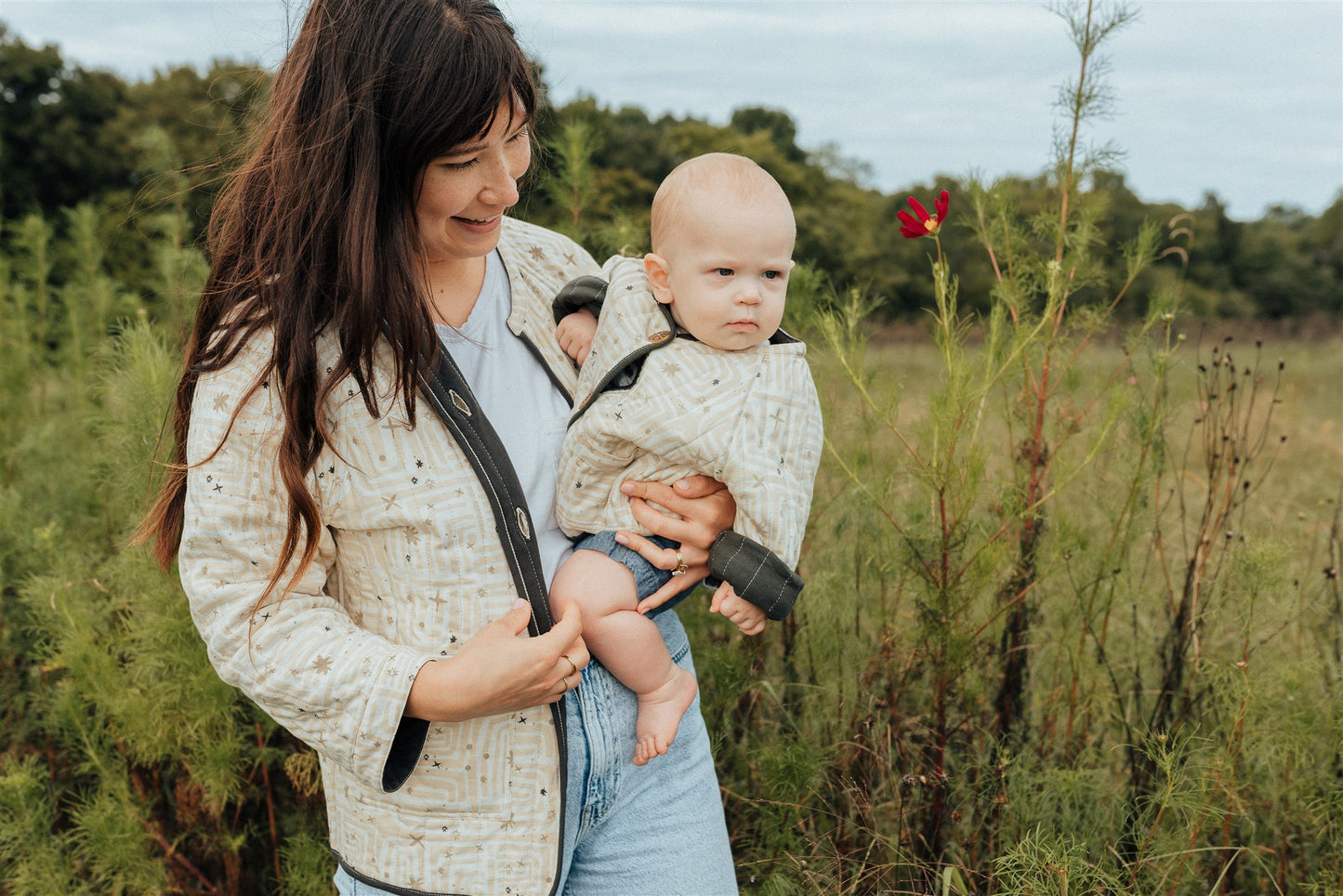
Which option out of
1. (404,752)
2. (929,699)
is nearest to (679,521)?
(404,752)

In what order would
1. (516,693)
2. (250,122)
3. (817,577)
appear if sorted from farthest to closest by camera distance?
1. (817,577)
2. (250,122)
3. (516,693)

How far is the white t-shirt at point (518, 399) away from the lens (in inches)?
60.8

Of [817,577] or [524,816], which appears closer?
[524,816]

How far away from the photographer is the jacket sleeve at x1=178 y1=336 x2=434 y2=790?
4.24 ft

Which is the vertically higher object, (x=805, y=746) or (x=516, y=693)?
(x=516, y=693)

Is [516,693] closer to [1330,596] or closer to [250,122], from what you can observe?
[250,122]

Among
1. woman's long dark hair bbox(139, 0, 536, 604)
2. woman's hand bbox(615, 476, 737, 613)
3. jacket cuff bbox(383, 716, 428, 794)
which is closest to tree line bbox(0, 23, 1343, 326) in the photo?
woman's long dark hair bbox(139, 0, 536, 604)

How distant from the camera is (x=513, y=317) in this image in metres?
1.62

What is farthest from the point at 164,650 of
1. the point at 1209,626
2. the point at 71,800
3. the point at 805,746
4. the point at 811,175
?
the point at 811,175

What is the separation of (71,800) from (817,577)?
91.3 inches

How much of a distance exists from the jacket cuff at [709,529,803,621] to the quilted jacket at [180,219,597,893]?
1.17 ft

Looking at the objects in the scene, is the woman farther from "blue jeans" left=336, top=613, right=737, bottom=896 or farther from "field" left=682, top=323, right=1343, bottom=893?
"field" left=682, top=323, right=1343, bottom=893

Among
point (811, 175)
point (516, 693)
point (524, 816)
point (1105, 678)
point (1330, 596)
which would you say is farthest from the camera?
point (811, 175)

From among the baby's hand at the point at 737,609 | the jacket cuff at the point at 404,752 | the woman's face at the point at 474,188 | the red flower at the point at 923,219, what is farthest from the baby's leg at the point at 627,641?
the red flower at the point at 923,219
